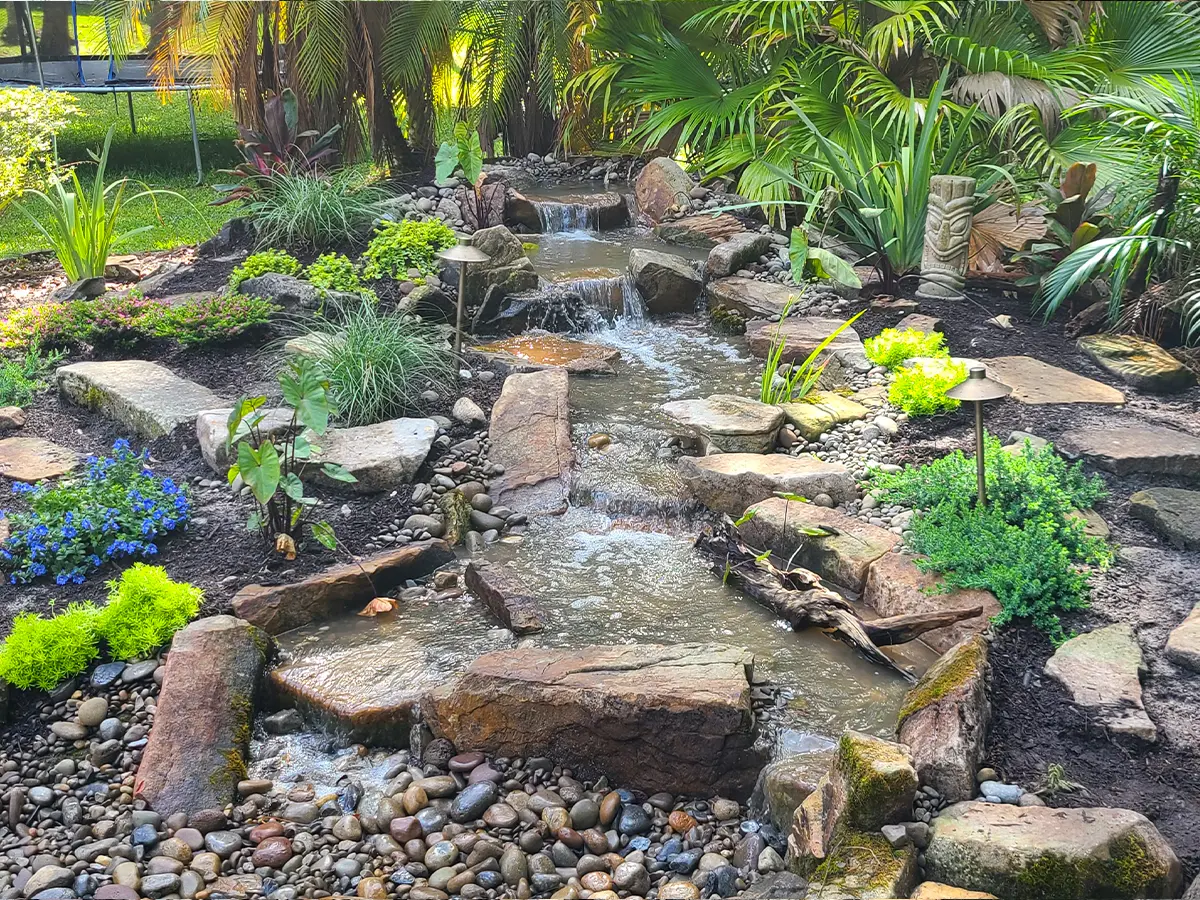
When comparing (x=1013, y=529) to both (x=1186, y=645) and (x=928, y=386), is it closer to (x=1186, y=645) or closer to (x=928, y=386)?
(x=1186, y=645)

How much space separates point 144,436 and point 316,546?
1697 mm

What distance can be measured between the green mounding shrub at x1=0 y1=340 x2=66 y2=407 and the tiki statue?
6080 mm

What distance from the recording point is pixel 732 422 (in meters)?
5.77

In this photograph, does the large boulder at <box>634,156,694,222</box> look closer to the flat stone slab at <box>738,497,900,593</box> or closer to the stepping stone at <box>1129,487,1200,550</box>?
the flat stone slab at <box>738,497,900,593</box>

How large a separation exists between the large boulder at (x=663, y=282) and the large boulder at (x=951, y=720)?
16.2 feet

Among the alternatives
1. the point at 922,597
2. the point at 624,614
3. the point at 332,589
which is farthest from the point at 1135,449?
the point at 332,589

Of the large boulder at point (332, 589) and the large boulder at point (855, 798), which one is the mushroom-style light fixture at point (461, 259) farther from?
the large boulder at point (855, 798)

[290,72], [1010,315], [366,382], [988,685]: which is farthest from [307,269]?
[988,685]

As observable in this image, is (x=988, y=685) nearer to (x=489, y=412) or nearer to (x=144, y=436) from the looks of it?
(x=489, y=412)

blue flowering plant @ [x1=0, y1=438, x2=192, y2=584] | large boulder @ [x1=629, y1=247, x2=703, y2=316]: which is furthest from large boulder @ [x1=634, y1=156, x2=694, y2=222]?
blue flowering plant @ [x1=0, y1=438, x2=192, y2=584]

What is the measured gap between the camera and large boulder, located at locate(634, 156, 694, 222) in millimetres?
10406

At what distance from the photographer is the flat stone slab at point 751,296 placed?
309 inches

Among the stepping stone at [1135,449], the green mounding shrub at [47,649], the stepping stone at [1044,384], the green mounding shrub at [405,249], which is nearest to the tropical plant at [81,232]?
the green mounding shrub at [405,249]

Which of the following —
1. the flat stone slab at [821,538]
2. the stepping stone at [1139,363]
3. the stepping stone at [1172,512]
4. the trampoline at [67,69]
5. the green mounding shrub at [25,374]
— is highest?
the trampoline at [67,69]
